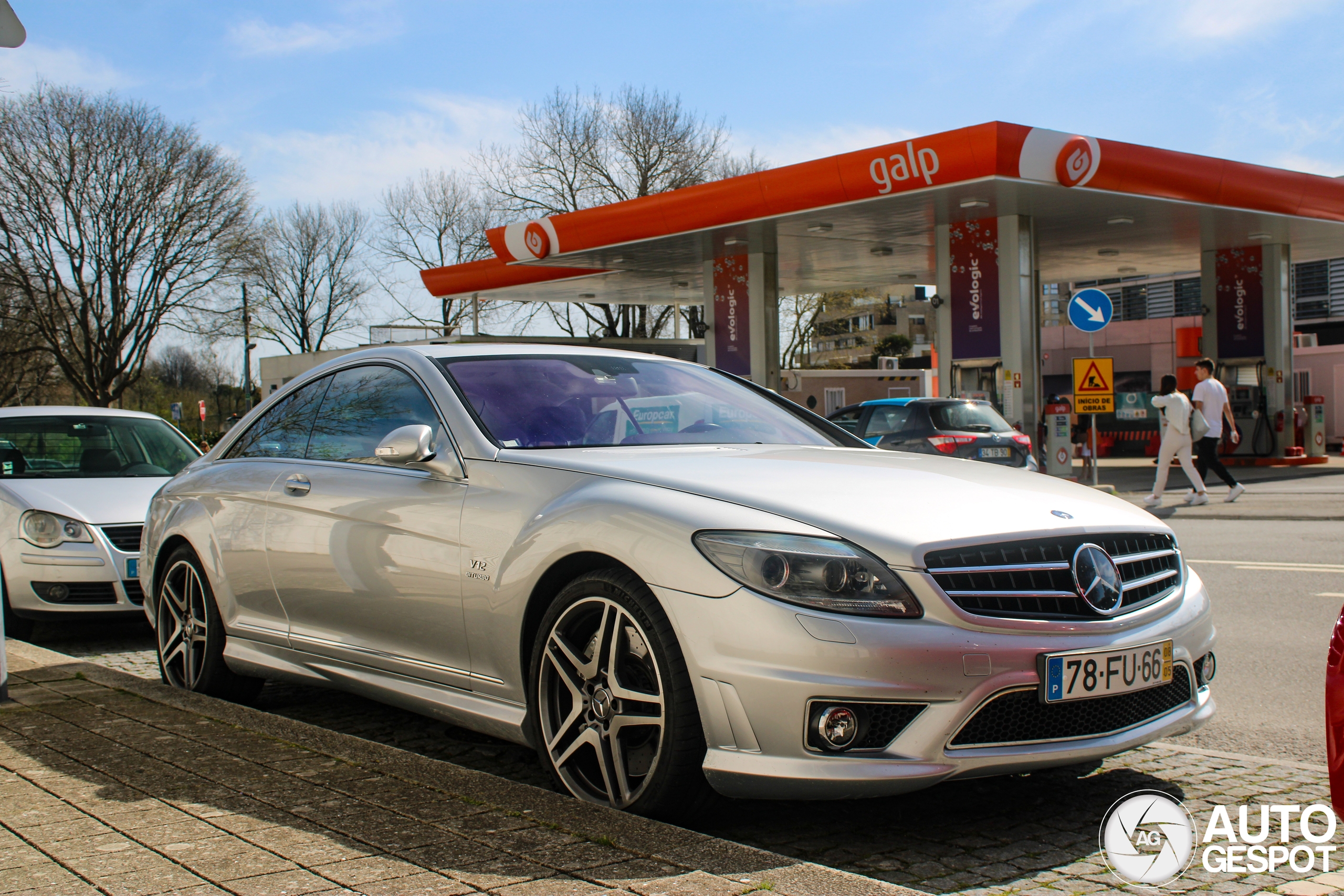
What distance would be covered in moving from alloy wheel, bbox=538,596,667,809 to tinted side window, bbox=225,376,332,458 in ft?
6.23

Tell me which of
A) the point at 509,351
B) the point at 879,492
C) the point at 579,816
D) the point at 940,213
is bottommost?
the point at 579,816

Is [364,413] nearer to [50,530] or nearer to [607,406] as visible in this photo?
[607,406]

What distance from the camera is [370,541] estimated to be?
4152 millimetres

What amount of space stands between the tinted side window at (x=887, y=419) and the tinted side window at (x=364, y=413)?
1164 centimetres

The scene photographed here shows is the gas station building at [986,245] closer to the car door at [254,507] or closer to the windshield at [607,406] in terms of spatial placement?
the windshield at [607,406]

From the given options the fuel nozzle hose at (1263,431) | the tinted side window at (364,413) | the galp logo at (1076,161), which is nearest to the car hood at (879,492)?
the tinted side window at (364,413)

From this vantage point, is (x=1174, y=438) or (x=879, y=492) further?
(x=1174, y=438)

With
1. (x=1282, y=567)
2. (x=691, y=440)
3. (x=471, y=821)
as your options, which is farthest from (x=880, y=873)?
(x=1282, y=567)

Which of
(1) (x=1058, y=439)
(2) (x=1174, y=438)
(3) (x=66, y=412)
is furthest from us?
(1) (x=1058, y=439)

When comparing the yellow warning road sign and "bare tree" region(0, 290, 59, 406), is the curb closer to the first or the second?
the yellow warning road sign

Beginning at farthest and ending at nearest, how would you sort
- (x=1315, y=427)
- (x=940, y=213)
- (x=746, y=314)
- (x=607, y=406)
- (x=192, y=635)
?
(x=746, y=314), (x=1315, y=427), (x=940, y=213), (x=192, y=635), (x=607, y=406)

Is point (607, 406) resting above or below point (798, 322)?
below

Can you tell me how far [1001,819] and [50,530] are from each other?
5.94m

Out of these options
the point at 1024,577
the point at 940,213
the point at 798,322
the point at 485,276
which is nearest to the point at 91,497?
the point at 1024,577
